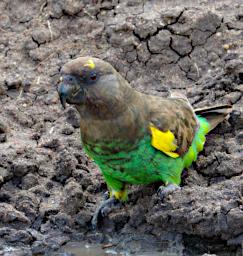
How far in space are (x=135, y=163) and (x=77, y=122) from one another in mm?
1180

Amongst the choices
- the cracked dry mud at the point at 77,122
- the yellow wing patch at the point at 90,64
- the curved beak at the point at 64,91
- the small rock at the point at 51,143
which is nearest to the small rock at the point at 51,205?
the cracked dry mud at the point at 77,122

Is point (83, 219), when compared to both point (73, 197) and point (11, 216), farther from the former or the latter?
point (11, 216)

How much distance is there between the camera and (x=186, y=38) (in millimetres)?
8961

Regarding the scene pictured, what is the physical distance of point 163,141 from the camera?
294 inches

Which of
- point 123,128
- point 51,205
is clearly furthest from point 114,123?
point 51,205

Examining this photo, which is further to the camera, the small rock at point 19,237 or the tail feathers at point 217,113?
the tail feathers at point 217,113

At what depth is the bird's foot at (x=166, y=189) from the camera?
24.3 feet

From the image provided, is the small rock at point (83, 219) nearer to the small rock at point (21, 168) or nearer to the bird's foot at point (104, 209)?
the bird's foot at point (104, 209)

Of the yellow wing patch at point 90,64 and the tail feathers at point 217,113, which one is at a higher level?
the yellow wing patch at point 90,64

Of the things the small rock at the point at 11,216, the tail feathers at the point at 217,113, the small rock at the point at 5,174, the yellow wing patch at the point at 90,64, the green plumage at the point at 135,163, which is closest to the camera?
the yellow wing patch at the point at 90,64

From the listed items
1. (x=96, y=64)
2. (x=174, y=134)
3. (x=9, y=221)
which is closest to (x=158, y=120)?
(x=174, y=134)

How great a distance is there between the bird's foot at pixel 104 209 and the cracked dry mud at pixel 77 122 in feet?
0.19

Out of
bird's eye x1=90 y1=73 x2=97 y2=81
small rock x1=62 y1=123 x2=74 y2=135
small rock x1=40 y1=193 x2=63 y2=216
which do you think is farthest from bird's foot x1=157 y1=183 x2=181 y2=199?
small rock x1=62 y1=123 x2=74 y2=135

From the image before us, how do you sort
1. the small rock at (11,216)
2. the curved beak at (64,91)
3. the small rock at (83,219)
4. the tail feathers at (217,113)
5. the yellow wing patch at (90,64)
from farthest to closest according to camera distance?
1. the tail feathers at (217,113)
2. the small rock at (83,219)
3. the small rock at (11,216)
4. the yellow wing patch at (90,64)
5. the curved beak at (64,91)
